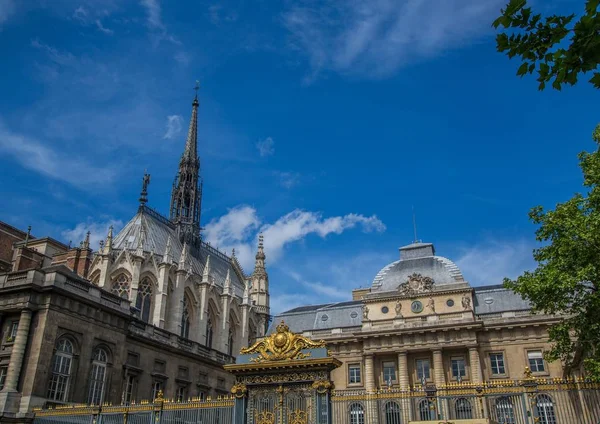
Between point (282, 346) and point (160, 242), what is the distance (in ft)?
140

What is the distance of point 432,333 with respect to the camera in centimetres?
3928

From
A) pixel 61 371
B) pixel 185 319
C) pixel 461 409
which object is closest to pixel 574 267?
pixel 461 409

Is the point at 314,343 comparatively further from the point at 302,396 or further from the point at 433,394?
the point at 433,394

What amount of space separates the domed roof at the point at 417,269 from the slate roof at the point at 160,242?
19906 millimetres

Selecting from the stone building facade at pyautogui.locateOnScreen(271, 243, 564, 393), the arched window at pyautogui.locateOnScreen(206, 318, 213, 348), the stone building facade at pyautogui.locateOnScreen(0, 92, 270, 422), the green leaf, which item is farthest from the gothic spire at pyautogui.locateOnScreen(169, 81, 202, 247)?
the green leaf

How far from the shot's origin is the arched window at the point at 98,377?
88.8 ft

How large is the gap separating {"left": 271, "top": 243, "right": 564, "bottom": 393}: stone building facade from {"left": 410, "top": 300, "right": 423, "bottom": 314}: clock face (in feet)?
0.25

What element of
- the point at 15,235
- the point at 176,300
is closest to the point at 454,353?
the point at 176,300

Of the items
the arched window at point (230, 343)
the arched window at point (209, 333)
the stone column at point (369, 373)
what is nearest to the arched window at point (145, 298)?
the arched window at point (209, 333)

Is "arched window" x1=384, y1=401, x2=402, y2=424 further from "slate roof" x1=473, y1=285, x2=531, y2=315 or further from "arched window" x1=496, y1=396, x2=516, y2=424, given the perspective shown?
"slate roof" x1=473, y1=285, x2=531, y2=315

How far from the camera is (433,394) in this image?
1438 cm

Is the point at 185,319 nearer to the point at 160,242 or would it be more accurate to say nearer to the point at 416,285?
the point at 160,242

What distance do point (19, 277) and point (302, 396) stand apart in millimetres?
17750

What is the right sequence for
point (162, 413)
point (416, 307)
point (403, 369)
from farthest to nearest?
point (416, 307)
point (403, 369)
point (162, 413)
